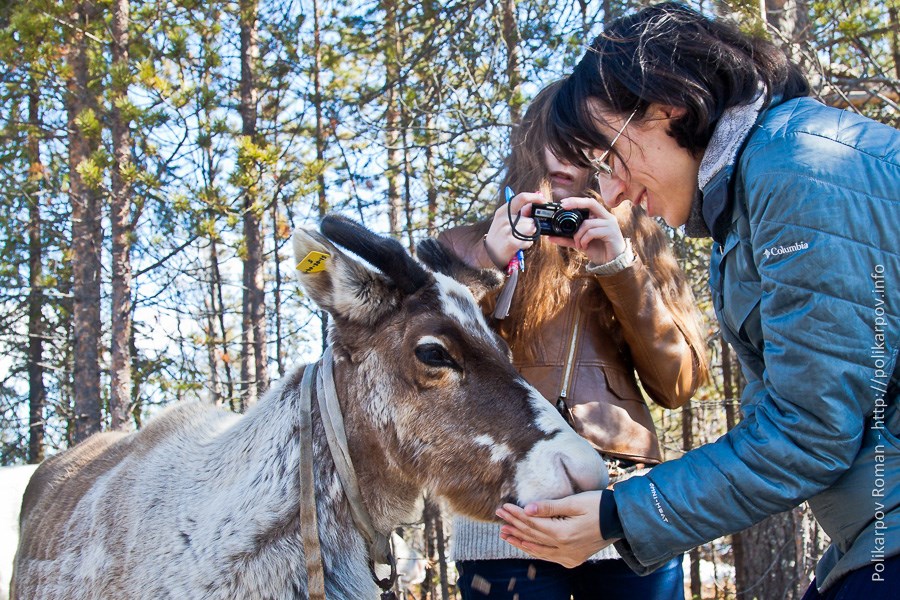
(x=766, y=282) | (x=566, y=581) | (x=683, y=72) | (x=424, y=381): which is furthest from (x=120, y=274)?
(x=766, y=282)

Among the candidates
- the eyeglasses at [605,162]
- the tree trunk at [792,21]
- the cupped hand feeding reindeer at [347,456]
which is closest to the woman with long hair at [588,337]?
the cupped hand feeding reindeer at [347,456]

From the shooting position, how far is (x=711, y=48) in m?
2.30

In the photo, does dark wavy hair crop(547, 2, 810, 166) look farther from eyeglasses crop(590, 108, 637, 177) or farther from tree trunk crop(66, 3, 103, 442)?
tree trunk crop(66, 3, 103, 442)

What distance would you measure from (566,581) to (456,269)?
1.46 metres

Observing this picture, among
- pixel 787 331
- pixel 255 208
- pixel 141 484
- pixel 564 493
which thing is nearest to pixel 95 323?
pixel 255 208

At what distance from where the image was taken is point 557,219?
128 inches

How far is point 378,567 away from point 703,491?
1.59 meters

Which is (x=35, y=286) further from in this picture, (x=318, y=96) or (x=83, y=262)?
(x=318, y=96)

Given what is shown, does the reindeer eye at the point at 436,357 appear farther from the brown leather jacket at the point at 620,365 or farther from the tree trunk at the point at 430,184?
the tree trunk at the point at 430,184

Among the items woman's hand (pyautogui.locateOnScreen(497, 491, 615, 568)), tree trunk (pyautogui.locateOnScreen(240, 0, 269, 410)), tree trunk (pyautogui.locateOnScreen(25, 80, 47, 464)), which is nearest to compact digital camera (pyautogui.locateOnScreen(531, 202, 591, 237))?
woman's hand (pyautogui.locateOnScreen(497, 491, 615, 568))

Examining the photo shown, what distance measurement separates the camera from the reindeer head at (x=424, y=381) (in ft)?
9.28

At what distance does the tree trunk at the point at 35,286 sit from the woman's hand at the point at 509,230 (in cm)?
1023

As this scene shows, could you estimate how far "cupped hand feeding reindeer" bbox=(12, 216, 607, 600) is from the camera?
2.86m

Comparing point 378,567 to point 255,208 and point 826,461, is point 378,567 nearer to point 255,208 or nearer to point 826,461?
point 826,461
